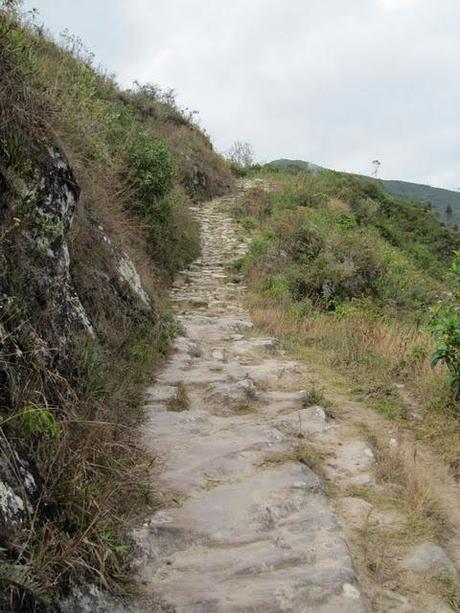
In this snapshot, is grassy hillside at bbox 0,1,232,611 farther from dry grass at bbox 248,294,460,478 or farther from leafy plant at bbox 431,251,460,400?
leafy plant at bbox 431,251,460,400

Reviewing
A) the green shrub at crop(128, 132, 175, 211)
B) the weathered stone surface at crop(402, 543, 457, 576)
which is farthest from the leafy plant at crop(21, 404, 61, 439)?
the green shrub at crop(128, 132, 175, 211)

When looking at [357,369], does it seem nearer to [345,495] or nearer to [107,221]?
[345,495]

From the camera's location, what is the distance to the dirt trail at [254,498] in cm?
248

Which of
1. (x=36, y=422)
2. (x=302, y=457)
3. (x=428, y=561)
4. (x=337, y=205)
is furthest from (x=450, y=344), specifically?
(x=337, y=205)

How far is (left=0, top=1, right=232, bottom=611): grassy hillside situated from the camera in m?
2.35

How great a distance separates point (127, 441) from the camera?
143 inches

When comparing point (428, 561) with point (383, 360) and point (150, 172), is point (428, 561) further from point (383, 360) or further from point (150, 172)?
point (150, 172)

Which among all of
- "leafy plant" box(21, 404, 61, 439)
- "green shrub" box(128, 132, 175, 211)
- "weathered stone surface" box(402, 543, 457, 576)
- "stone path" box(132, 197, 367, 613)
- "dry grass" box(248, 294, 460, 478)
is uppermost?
"green shrub" box(128, 132, 175, 211)

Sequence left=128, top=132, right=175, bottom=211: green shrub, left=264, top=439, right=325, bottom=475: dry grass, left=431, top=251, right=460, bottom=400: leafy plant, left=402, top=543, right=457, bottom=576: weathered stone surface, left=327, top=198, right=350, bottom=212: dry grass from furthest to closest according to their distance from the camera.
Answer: left=327, top=198, right=350, bottom=212: dry grass → left=128, top=132, right=175, bottom=211: green shrub → left=431, top=251, right=460, bottom=400: leafy plant → left=264, top=439, right=325, bottom=475: dry grass → left=402, top=543, right=457, bottom=576: weathered stone surface

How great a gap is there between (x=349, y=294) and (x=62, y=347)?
21.3 feet

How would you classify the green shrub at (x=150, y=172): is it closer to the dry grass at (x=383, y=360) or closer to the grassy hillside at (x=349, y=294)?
the grassy hillside at (x=349, y=294)

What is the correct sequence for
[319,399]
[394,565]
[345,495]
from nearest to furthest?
[394,565]
[345,495]
[319,399]

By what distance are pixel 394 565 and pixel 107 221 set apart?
15.7 ft

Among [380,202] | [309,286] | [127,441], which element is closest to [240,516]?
[127,441]
